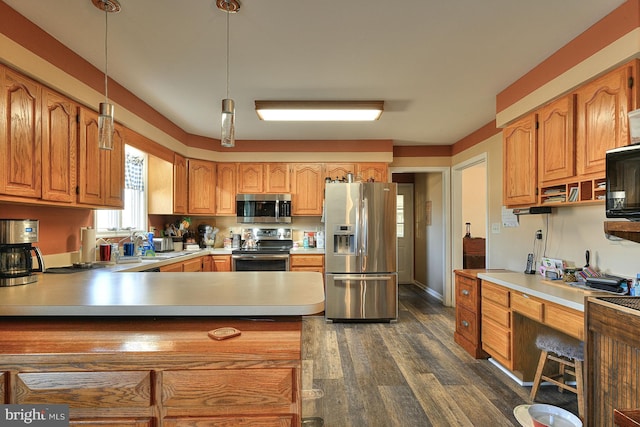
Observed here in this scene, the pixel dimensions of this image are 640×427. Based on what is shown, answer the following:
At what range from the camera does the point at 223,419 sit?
1174mm

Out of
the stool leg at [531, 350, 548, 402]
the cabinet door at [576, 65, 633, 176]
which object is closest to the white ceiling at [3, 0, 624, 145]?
the cabinet door at [576, 65, 633, 176]

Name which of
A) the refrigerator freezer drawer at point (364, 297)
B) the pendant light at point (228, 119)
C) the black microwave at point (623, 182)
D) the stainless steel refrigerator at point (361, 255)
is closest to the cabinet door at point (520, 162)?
the black microwave at point (623, 182)

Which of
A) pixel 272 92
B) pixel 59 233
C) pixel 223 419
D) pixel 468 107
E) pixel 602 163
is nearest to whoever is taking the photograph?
pixel 223 419

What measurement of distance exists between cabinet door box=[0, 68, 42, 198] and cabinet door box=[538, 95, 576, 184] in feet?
11.4

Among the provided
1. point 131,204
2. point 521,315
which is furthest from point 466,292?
point 131,204

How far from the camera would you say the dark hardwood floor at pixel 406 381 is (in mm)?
2139

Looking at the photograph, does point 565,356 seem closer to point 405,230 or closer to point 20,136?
point 20,136

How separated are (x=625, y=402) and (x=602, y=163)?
1.29 m

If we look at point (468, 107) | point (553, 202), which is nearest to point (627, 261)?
point (553, 202)

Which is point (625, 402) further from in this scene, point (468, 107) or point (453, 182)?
point (453, 182)

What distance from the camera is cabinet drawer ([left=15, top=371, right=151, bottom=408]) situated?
3.81 feet

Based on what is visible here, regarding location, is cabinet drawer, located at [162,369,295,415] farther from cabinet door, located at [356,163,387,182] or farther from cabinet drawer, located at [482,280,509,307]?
cabinet door, located at [356,163,387,182]

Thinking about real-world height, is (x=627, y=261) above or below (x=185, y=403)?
above

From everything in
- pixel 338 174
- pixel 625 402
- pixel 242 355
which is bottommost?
pixel 625 402
